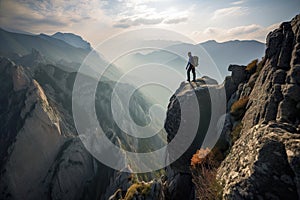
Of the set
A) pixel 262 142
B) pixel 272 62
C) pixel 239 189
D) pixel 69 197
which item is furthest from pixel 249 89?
pixel 69 197

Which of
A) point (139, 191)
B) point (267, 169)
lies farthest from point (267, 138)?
point (139, 191)

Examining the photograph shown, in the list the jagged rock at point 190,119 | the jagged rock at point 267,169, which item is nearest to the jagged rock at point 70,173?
the jagged rock at point 190,119

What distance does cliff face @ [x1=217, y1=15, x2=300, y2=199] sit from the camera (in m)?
10.0

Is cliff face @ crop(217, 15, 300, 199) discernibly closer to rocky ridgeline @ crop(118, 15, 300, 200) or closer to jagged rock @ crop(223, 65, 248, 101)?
rocky ridgeline @ crop(118, 15, 300, 200)

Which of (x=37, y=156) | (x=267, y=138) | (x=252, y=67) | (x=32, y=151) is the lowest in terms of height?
(x=37, y=156)

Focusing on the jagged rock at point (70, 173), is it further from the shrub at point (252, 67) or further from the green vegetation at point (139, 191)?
the shrub at point (252, 67)

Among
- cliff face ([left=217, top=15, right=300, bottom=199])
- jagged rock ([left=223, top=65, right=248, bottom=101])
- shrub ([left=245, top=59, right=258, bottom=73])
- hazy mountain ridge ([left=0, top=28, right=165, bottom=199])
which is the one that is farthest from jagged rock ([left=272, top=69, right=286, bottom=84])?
hazy mountain ridge ([left=0, top=28, right=165, bottom=199])

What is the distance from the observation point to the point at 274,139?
37.0 ft

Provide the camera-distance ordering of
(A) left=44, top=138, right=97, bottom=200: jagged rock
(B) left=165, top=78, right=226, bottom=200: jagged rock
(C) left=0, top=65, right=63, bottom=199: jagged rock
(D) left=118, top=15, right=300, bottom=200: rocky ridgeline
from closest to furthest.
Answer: (D) left=118, top=15, right=300, bottom=200: rocky ridgeline, (B) left=165, top=78, right=226, bottom=200: jagged rock, (A) left=44, top=138, right=97, bottom=200: jagged rock, (C) left=0, top=65, right=63, bottom=199: jagged rock

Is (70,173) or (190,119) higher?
(190,119)

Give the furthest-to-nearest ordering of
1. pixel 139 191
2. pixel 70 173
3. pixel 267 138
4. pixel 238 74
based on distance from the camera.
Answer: pixel 70 173 → pixel 238 74 → pixel 139 191 → pixel 267 138

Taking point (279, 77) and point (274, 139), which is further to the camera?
point (279, 77)

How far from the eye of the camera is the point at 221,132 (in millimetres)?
22484

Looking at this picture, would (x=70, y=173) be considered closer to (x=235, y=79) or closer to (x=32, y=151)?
(x=32, y=151)
